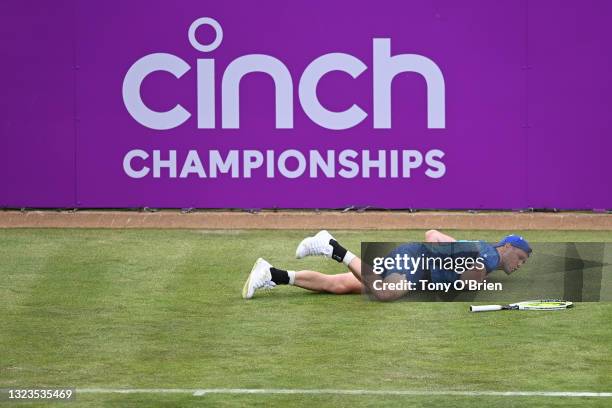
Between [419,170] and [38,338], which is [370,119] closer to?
[419,170]

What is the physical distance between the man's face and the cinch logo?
554 cm

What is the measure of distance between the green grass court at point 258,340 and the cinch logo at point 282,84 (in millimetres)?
3970

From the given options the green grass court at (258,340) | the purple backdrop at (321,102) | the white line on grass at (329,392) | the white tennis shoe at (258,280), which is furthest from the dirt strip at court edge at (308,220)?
the white line on grass at (329,392)

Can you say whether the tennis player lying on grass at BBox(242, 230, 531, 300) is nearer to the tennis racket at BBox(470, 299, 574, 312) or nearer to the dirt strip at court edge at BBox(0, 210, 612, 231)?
the tennis racket at BBox(470, 299, 574, 312)

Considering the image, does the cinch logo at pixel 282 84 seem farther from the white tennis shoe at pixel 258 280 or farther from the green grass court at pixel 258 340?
the white tennis shoe at pixel 258 280

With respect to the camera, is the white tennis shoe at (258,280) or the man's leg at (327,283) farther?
the man's leg at (327,283)

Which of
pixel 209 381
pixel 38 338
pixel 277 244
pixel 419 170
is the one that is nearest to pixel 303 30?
pixel 419 170

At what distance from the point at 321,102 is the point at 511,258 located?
603 centimetres

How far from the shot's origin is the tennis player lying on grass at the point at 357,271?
39.5ft

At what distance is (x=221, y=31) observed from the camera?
18.3m

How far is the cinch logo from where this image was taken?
18.1 metres

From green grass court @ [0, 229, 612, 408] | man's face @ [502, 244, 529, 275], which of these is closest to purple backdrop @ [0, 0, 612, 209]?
green grass court @ [0, 229, 612, 408]

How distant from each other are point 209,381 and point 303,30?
397 inches

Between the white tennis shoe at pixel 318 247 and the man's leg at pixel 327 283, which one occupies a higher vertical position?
the white tennis shoe at pixel 318 247
